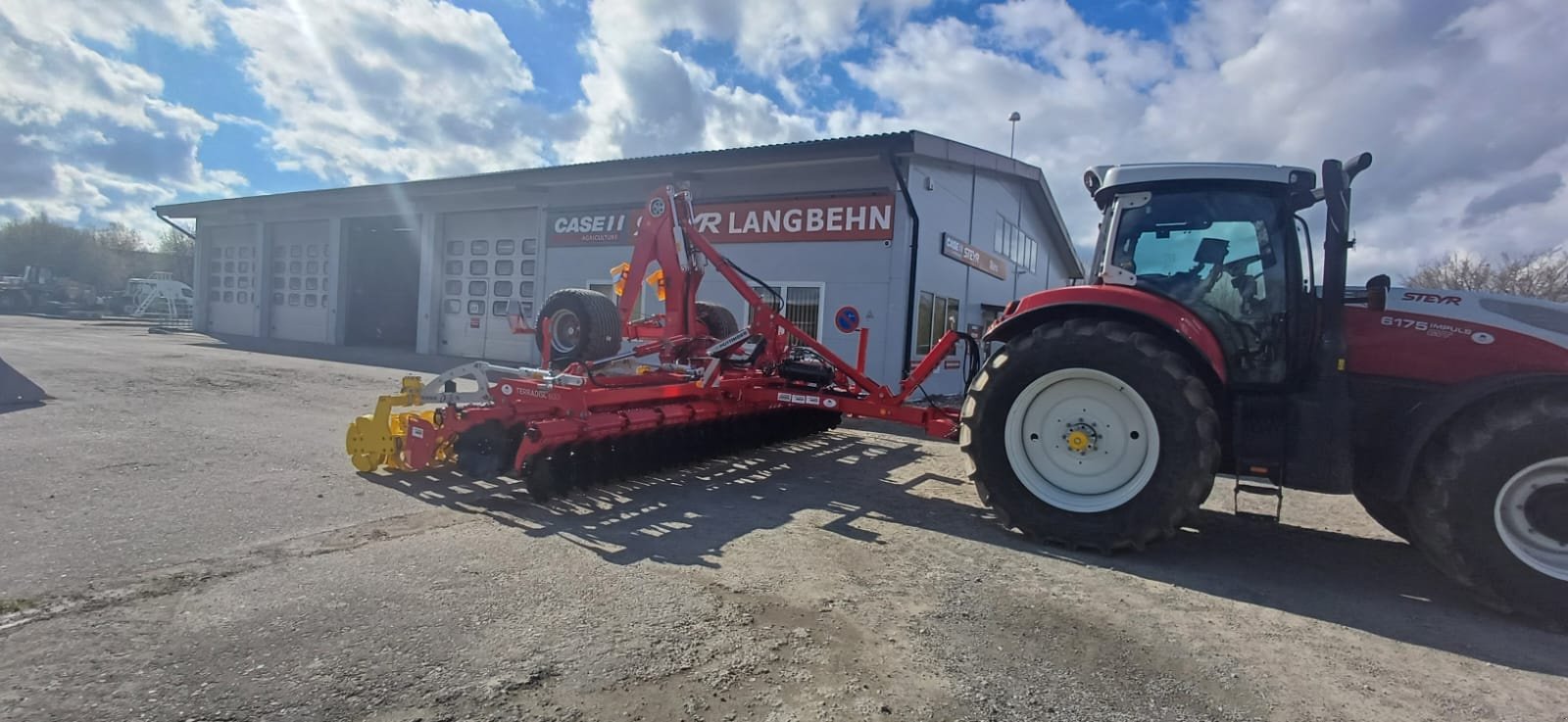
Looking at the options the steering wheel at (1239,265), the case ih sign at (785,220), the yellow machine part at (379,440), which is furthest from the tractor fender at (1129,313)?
the case ih sign at (785,220)

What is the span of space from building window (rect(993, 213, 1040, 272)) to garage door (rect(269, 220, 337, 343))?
18824mm

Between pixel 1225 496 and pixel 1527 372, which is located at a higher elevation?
pixel 1527 372

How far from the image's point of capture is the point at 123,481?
18.0 feet

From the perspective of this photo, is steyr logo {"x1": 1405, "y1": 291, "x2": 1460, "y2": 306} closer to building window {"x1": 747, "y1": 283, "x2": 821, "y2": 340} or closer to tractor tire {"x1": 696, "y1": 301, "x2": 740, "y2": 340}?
tractor tire {"x1": 696, "y1": 301, "x2": 740, "y2": 340}

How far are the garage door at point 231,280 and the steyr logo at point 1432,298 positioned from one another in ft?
94.5

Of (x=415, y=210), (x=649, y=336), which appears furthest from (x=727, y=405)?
(x=415, y=210)

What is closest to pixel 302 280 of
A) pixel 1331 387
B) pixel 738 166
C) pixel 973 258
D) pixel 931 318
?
pixel 738 166

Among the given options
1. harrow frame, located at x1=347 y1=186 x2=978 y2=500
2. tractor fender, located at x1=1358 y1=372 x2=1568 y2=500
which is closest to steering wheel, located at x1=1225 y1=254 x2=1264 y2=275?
tractor fender, located at x1=1358 y1=372 x2=1568 y2=500

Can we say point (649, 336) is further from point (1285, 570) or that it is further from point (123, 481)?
point (1285, 570)

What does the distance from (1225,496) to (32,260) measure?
230 ft

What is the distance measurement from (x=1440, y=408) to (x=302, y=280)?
89.5 ft

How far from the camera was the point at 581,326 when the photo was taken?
702 cm

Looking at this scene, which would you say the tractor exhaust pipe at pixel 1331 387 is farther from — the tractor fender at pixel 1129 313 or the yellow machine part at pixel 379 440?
the yellow machine part at pixel 379 440

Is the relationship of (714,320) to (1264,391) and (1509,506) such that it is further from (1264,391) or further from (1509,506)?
(1509,506)
